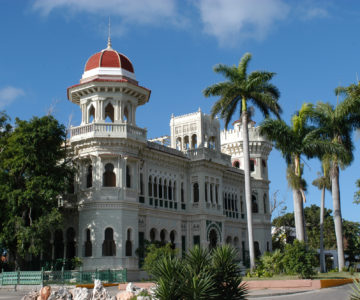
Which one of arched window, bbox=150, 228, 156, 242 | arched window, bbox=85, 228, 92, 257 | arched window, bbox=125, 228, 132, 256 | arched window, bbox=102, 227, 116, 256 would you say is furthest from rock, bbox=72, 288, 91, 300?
arched window, bbox=150, 228, 156, 242

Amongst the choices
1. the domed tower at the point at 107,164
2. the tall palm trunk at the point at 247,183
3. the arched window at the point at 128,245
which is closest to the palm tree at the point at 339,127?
the tall palm trunk at the point at 247,183

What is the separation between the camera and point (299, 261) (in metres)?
24.2

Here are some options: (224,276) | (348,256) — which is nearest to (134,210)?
(224,276)

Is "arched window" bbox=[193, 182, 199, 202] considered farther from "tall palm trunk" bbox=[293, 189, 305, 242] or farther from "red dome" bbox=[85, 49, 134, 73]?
"red dome" bbox=[85, 49, 134, 73]

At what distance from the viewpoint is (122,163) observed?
31.4m

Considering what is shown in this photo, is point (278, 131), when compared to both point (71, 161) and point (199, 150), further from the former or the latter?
point (71, 161)

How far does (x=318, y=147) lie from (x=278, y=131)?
2.75m

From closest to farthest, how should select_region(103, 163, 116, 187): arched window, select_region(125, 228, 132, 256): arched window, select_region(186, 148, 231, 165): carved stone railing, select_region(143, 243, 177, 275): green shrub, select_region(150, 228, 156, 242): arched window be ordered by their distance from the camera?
select_region(143, 243, 177, 275): green shrub < select_region(125, 228, 132, 256): arched window < select_region(103, 163, 116, 187): arched window < select_region(150, 228, 156, 242): arched window < select_region(186, 148, 231, 165): carved stone railing

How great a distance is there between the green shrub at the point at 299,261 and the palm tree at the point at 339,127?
7224mm

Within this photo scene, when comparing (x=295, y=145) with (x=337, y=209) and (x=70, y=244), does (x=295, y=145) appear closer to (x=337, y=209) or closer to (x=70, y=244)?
(x=337, y=209)

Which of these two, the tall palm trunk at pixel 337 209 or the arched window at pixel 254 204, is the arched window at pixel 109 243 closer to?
the tall palm trunk at pixel 337 209

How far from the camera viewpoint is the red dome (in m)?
33.5

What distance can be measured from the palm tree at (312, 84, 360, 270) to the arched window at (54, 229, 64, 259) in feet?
60.1

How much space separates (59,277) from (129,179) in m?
8.14
